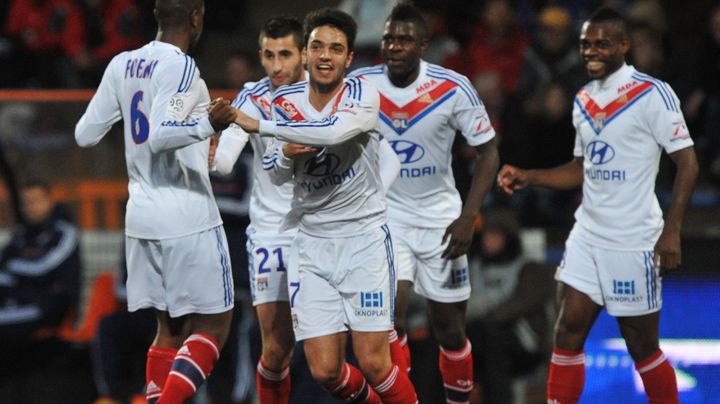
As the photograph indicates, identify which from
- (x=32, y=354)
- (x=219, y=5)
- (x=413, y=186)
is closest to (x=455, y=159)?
(x=413, y=186)

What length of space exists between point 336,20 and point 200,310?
1.56 m

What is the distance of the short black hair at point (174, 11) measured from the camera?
6.19 meters

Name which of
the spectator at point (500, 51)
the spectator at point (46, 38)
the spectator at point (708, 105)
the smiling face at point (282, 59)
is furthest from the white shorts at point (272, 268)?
the spectator at point (46, 38)

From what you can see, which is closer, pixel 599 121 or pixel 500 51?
pixel 599 121

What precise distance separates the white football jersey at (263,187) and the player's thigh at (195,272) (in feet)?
1.89

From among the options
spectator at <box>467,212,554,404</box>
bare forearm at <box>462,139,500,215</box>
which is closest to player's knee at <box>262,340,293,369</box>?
bare forearm at <box>462,139,500,215</box>

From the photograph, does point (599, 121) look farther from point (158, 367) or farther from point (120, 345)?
point (120, 345)

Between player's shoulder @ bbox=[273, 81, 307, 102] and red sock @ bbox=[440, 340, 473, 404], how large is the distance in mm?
1878

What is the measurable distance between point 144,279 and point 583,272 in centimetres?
→ 232

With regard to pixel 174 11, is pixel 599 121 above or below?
below

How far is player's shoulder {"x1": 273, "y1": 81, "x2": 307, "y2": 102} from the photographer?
6281mm

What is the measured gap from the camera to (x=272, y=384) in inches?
272

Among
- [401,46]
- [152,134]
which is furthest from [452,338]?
[152,134]

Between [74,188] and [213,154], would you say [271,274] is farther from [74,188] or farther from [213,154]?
[74,188]
